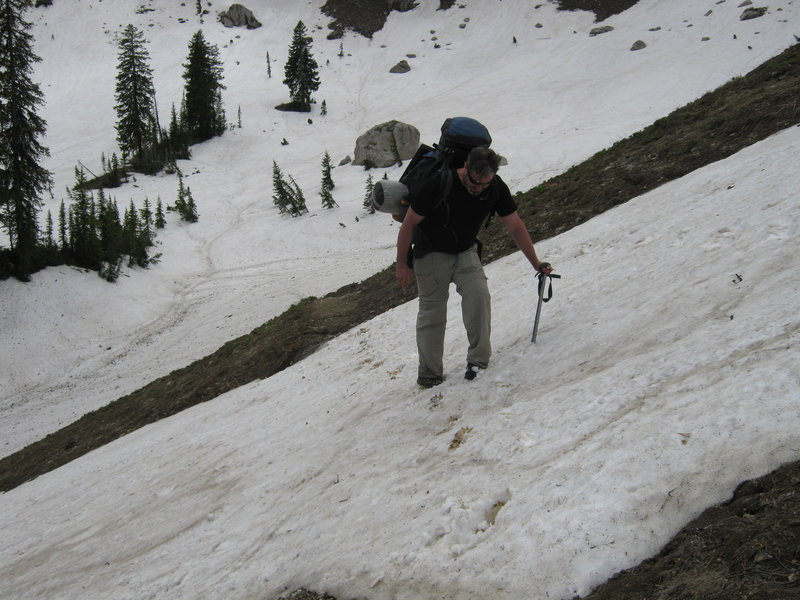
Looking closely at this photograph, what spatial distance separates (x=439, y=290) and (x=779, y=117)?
8457mm

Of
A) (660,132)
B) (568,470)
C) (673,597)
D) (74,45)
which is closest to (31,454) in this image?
(568,470)

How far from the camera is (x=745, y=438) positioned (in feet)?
11.1

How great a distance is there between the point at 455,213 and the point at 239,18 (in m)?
80.9

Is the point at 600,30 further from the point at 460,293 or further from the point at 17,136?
the point at 460,293

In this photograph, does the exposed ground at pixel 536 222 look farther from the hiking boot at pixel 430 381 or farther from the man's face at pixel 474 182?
the man's face at pixel 474 182

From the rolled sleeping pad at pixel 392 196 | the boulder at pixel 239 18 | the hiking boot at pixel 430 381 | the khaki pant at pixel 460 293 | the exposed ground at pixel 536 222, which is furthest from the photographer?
the boulder at pixel 239 18

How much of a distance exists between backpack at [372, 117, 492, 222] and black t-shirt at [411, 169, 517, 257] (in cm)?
9

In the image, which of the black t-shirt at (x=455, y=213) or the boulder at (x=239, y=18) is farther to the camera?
the boulder at (x=239, y=18)

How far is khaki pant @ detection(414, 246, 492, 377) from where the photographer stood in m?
5.58

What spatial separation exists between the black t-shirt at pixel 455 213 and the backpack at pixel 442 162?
0.09 metres

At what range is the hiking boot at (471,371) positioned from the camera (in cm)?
589

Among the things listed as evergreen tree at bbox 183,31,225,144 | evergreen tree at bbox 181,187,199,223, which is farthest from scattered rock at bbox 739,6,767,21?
evergreen tree at bbox 183,31,225,144

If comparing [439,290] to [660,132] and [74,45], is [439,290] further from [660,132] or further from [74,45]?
[74,45]

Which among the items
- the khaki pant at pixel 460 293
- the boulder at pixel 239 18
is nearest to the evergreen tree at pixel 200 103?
the boulder at pixel 239 18
